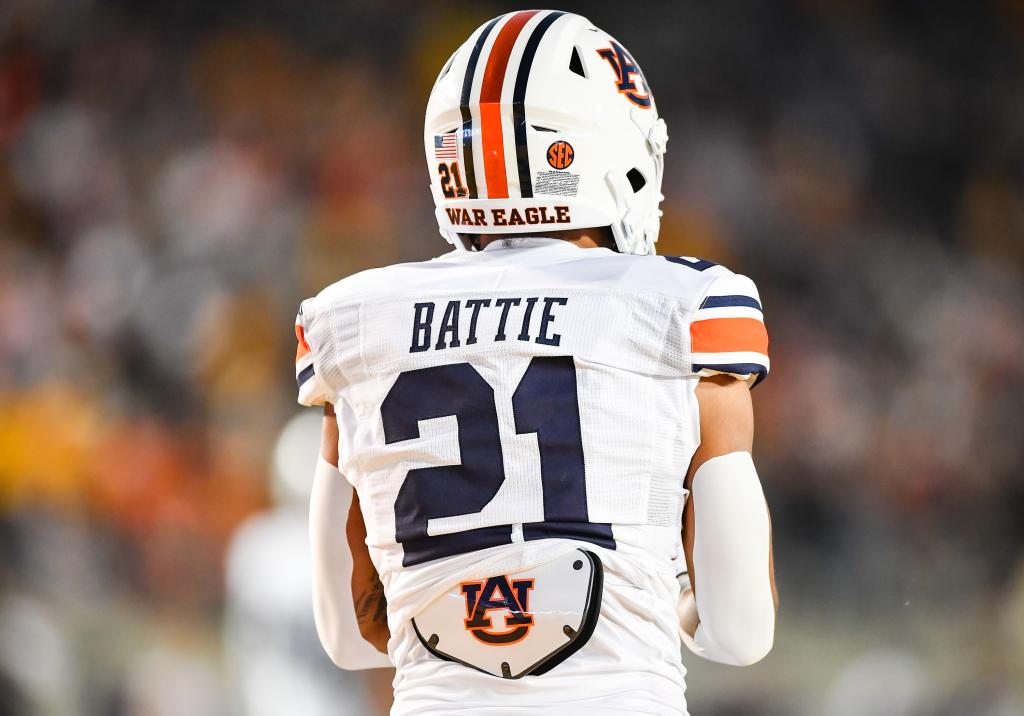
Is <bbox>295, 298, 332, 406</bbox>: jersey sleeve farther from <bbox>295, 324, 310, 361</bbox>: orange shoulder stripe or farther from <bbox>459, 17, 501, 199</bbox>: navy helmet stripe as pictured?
<bbox>459, 17, 501, 199</bbox>: navy helmet stripe

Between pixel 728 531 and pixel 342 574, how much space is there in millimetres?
416

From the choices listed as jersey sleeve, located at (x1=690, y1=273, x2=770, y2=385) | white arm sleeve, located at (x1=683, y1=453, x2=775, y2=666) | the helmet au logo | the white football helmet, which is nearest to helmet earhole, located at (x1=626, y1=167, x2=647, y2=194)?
the white football helmet

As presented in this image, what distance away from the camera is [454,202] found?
4.18 ft

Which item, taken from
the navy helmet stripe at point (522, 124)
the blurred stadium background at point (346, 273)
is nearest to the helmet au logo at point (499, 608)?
the navy helmet stripe at point (522, 124)

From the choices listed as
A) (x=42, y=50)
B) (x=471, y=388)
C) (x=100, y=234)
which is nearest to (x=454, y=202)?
(x=471, y=388)

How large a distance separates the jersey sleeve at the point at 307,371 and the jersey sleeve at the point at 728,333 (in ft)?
1.25

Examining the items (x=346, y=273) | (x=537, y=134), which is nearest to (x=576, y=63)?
(x=537, y=134)

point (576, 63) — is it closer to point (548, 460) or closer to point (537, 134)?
point (537, 134)

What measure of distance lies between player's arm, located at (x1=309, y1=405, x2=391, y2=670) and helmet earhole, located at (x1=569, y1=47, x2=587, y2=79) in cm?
43

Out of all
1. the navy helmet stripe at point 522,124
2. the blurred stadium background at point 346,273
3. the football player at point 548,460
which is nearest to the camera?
the football player at point 548,460

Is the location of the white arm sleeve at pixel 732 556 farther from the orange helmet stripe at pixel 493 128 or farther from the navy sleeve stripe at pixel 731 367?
the orange helmet stripe at pixel 493 128

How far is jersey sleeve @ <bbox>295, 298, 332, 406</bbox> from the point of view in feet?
4.00

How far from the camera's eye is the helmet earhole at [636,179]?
1304mm

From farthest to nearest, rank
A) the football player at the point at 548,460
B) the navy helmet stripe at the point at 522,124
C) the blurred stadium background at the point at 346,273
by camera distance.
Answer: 1. the blurred stadium background at the point at 346,273
2. the navy helmet stripe at the point at 522,124
3. the football player at the point at 548,460
